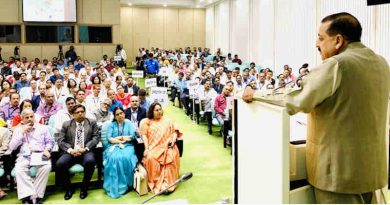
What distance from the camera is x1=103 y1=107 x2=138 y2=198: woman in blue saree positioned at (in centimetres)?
468

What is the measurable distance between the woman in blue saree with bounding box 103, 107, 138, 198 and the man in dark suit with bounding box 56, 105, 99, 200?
186 millimetres

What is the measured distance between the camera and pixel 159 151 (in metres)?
4.89

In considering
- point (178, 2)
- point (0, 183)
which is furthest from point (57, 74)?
point (178, 2)

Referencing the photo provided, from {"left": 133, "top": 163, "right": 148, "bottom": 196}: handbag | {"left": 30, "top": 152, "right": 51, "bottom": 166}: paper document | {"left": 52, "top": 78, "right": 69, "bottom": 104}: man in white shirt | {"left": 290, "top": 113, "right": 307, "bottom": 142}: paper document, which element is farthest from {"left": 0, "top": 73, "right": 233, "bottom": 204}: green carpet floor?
{"left": 52, "top": 78, "right": 69, "bottom": 104}: man in white shirt

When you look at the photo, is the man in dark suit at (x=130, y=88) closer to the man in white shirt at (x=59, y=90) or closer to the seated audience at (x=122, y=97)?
the seated audience at (x=122, y=97)

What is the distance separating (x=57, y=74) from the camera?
10.3 metres

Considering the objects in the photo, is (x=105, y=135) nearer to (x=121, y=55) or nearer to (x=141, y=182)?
(x=141, y=182)

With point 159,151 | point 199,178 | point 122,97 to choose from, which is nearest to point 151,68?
point 122,97

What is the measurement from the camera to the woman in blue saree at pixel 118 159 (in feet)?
15.4

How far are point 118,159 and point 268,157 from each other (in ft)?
11.2

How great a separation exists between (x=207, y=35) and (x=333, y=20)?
66.6 ft

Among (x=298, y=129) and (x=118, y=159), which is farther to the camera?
(x=118, y=159)

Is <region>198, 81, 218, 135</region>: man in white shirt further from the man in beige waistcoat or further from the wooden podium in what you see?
the man in beige waistcoat

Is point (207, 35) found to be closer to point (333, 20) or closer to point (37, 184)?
point (37, 184)
